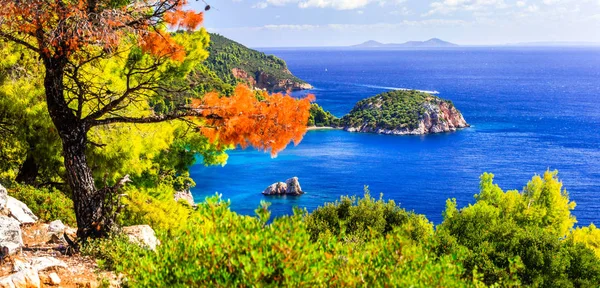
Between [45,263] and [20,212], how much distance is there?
3.65 m

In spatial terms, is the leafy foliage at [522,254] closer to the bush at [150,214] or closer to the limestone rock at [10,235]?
the bush at [150,214]

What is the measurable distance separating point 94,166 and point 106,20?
8.24 m

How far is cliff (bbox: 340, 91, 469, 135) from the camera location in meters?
96.2

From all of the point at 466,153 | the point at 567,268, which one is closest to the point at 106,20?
the point at 567,268

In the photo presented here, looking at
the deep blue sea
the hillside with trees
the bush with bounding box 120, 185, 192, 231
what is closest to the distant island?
the deep blue sea

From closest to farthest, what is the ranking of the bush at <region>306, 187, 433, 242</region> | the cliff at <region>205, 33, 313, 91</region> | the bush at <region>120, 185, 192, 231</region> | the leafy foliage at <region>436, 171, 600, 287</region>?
the bush at <region>120, 185, 192, 231</region> → the leafy foliage at <region>436, 171, 600, 287</region> → the bush at <region>306, 187, 433, 242</region> → the cliff at <region>205, 33, 313, 91</region>

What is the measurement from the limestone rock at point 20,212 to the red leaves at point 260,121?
16.8ft

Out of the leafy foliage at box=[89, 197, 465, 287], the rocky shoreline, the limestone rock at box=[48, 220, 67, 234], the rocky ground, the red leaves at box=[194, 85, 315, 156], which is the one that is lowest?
the rocky shoreline

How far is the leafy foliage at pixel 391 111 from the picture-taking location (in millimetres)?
96812

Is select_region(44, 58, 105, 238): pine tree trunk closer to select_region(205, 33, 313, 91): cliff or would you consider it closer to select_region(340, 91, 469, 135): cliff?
select_region(340, 91, 469, 135): cliff

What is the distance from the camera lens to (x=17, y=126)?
44.0 feet

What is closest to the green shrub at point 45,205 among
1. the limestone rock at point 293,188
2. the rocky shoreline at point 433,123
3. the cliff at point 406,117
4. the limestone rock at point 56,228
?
the limestone rock at point 56,228

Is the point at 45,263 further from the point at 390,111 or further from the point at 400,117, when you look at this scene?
the point at 390,111

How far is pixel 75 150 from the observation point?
25.1 feet
